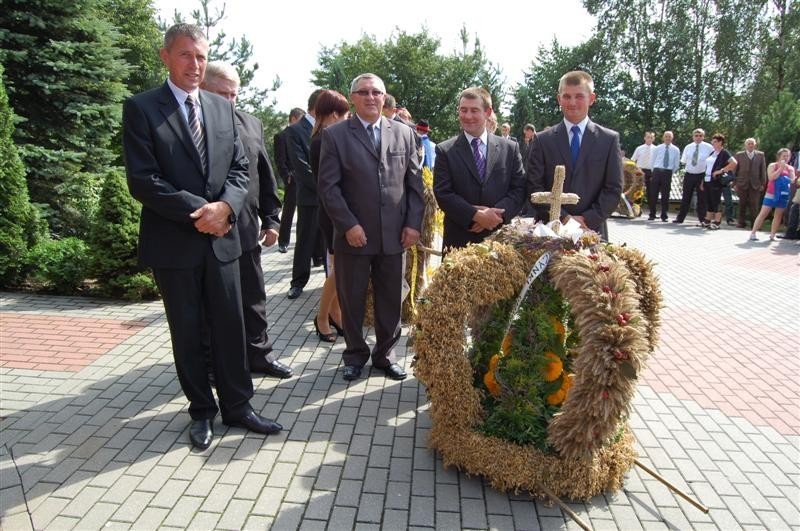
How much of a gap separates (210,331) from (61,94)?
7.17 m

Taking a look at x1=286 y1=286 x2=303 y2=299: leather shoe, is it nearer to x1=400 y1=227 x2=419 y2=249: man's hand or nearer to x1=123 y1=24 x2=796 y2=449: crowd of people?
x1=123 y1=24 x2=796 y2=449: crowd of people

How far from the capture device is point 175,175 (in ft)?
10.5

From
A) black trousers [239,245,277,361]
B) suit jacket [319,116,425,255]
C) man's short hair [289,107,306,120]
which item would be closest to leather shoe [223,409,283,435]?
black trousers [239,245,277,361]

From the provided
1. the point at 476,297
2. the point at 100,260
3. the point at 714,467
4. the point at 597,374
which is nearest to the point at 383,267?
the point at 476,297

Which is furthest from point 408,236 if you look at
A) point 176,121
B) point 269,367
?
point 176,121

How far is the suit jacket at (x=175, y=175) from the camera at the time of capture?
10.1 ft

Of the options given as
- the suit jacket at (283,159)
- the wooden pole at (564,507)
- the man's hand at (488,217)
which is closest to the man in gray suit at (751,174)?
the suit jacket at (283,159)

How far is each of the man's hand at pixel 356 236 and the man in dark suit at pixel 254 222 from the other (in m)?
0.72

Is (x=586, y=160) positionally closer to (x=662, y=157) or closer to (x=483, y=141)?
(x=483, y=141)

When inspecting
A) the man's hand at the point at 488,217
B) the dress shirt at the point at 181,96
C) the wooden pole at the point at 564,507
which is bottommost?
the wooden pole at the point at 564,507

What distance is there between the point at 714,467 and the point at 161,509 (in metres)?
3.20

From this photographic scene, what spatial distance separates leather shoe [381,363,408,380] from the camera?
A: 448 cm

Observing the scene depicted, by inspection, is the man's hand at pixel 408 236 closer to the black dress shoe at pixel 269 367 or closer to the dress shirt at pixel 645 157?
the black dress shoe at pixel 269 367

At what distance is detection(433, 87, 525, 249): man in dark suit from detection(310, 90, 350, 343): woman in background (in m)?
1.07
